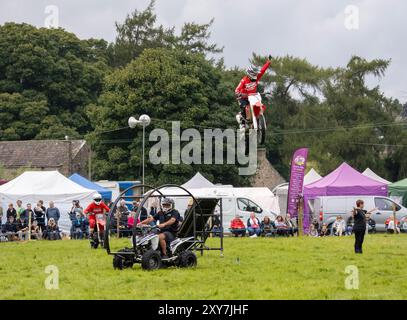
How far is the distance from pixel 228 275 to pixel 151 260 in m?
2.00

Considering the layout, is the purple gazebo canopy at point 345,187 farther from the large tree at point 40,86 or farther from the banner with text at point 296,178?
the large tree at point 40,86

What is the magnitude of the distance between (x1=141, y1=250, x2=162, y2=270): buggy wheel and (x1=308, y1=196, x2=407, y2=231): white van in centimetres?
2285

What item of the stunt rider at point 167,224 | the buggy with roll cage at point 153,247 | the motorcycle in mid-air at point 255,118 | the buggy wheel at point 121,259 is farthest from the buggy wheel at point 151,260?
the motorcycle in mid-air at point 255,118

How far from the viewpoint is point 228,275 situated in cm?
2089

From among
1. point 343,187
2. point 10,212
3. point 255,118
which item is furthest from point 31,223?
point 255,118

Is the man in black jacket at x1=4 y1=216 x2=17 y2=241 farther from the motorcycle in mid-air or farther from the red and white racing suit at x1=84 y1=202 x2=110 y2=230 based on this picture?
the motorcycle in mid-air

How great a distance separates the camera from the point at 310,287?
18.5 metres

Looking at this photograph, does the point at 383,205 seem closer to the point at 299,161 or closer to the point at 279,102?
the point at 299,161

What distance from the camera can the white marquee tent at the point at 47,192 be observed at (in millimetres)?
42438

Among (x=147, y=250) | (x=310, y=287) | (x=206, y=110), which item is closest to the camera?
(x=310, y=287)

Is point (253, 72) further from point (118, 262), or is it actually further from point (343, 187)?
point (343, 187)

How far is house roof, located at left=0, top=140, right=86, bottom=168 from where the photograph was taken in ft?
240
